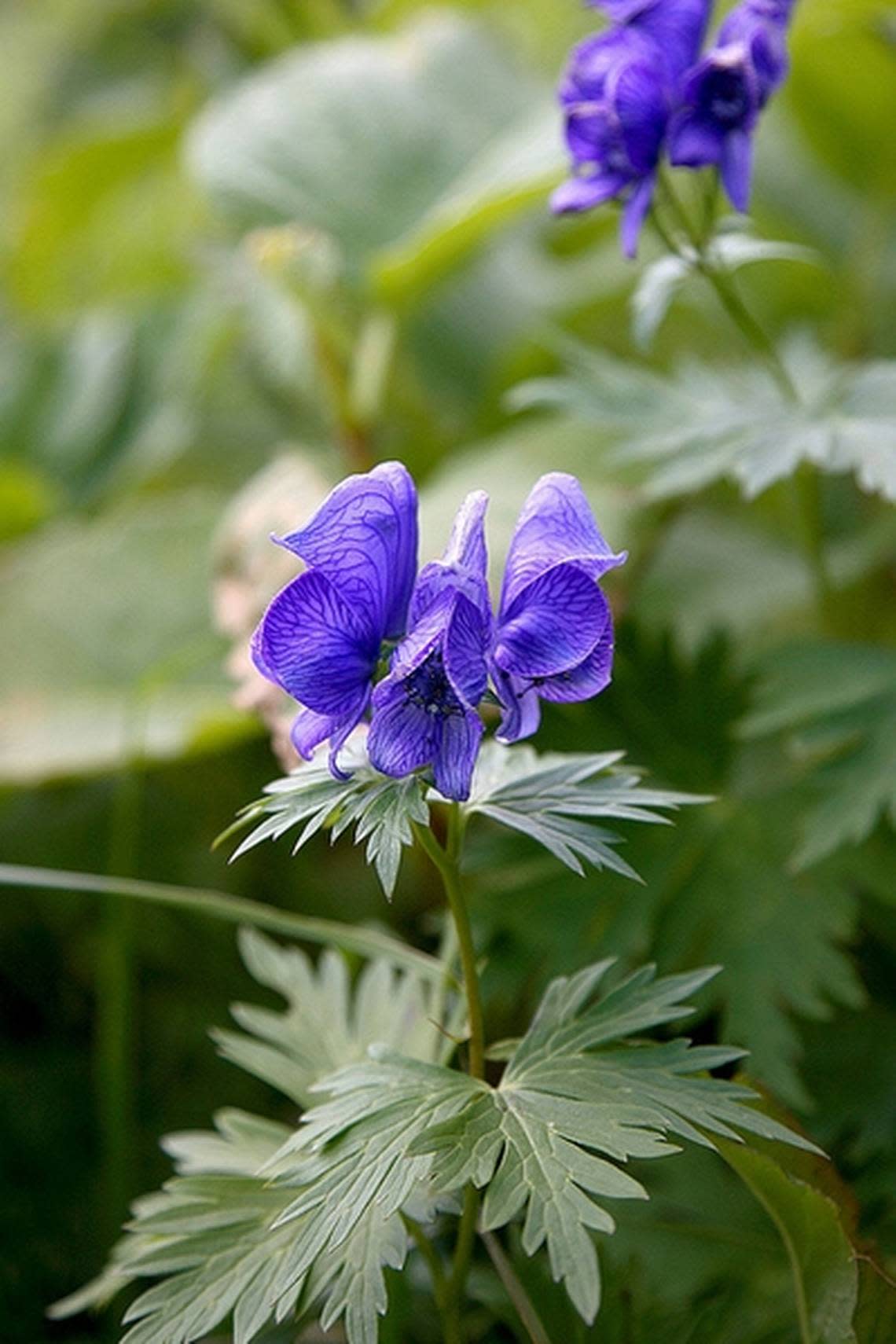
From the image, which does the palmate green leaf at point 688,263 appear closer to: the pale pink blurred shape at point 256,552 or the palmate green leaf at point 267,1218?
the pale pink blurred shape at point 256,552

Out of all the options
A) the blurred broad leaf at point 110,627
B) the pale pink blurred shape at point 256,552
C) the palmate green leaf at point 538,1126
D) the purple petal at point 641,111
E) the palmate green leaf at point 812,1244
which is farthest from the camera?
the blurred broad leaf at point 110,627

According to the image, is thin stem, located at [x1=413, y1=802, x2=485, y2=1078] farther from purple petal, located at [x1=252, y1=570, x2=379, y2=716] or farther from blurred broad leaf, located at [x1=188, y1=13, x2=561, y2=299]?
blurred broad leaf, located at [x1=188, y1=13, x2=561, y2=299]

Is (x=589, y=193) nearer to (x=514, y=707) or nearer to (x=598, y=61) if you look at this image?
(x=598, y=61)

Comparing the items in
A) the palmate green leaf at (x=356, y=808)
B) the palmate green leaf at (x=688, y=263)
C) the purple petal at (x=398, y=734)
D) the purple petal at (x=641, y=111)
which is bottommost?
the palmate green leaf at (x=356, y=808)

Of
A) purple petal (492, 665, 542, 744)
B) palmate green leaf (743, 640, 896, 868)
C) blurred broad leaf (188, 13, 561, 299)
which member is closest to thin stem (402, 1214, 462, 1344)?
purple petal (492, 665, 542, 744)

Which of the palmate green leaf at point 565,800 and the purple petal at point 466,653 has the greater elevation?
the purple petal at point 466,653

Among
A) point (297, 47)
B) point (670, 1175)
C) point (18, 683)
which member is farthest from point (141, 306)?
point (670, 1175)

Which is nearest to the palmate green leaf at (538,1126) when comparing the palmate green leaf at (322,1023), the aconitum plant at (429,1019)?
the aconitum plant at (429,1019)
